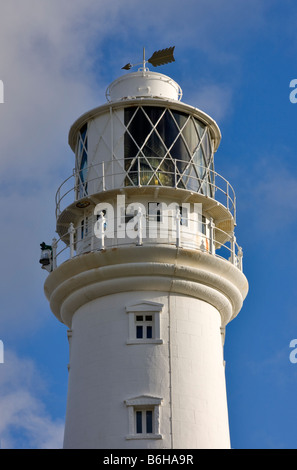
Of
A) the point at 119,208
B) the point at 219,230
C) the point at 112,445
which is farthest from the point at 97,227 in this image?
the point at 112,445

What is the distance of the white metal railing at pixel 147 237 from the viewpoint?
31578 mm

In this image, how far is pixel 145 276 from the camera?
102ft

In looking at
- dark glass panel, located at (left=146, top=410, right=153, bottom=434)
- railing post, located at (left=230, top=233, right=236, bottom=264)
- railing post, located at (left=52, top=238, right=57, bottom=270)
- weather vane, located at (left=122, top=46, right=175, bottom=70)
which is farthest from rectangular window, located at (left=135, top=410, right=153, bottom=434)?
weather vane, located at (left=122, top=46, right=175, bottom=70)

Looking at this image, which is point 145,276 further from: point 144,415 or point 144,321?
point 144,415

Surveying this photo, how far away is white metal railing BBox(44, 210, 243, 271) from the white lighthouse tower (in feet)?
0.14

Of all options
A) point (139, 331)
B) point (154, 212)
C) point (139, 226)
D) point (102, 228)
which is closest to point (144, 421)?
point (139, 331)

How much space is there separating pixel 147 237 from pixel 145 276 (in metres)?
1.23

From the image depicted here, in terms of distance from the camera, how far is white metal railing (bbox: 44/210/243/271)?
104ft

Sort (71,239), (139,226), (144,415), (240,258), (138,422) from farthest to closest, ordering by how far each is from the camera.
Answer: (240,258)
(71,239)
(139,226)
(144,415)
(138,422)

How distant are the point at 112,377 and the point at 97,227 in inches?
180

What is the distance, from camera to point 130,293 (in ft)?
103

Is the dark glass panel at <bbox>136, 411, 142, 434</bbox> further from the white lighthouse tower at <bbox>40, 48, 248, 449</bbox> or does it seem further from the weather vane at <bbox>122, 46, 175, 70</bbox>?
the weather vane at <bbox>122, 46, 175, 70</bbox>
